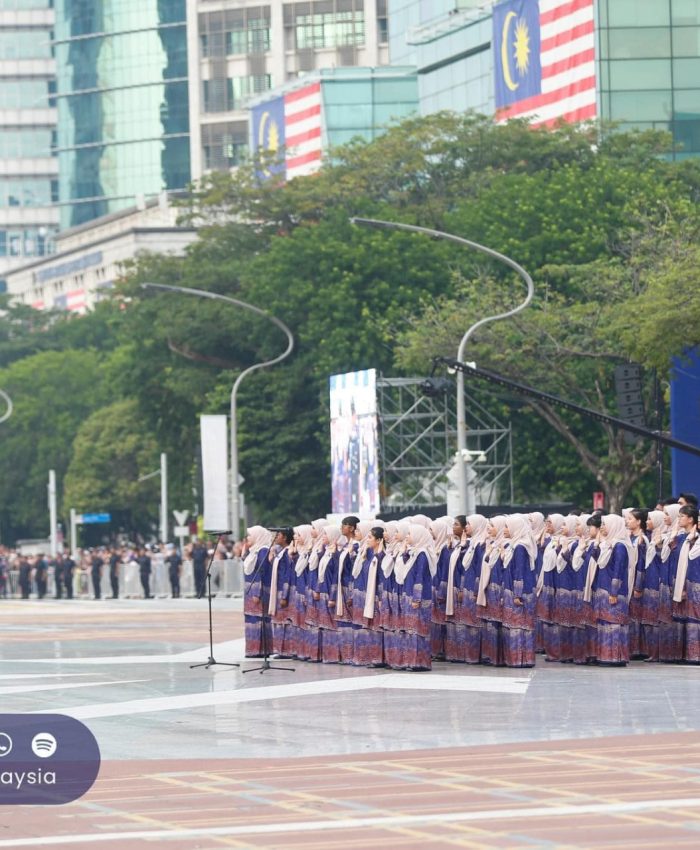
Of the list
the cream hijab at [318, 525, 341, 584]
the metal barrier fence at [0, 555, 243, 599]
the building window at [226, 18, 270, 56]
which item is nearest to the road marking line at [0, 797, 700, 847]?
the cream hijab at [318, 525, 341, 584]

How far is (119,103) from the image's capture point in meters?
166

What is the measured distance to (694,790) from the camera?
42.7 feet

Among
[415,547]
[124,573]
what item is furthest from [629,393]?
[124,573]

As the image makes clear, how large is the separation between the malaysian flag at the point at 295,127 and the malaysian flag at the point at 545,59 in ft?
71.2

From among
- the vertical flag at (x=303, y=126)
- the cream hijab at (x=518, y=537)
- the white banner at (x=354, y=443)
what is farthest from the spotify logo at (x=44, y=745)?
the vertical flag at (x=303, y=126)

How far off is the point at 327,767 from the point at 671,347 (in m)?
27.9

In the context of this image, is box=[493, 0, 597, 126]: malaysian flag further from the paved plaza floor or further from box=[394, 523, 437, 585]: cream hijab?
the paved plaza floor

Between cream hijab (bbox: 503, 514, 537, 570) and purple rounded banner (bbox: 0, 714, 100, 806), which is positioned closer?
purple rounded banner (bbox: 0, 714, 100, 806)

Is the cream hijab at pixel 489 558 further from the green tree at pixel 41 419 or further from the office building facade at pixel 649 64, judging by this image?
the green tree at pixel 41 419

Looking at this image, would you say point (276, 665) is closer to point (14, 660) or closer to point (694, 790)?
point (14, 660)

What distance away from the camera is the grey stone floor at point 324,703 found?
54.3 feet

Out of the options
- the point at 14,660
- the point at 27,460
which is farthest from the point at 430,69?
the point at 14,660

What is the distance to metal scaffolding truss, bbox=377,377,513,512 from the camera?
2044 inches

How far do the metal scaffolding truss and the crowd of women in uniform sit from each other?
1032 inches
